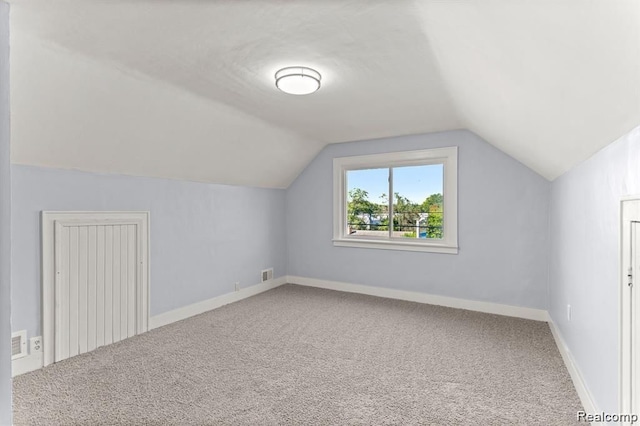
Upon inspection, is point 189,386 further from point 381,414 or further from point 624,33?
point 624,33

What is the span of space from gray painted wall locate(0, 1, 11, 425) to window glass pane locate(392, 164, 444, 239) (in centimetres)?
403

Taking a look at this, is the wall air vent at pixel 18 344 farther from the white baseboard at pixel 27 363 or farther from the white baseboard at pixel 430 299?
the white baseboard at pixel 430 299

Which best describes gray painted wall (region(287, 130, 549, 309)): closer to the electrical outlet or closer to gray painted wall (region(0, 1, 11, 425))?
the electrical outlet

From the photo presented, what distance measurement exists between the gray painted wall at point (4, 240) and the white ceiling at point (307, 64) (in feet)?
0.93

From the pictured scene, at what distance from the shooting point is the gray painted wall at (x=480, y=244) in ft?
12.4

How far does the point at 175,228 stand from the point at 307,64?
8.07ft

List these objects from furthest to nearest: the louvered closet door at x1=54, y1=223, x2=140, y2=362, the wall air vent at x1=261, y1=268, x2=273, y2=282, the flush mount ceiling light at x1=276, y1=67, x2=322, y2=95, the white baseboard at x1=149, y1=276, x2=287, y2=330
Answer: the wall air vent at x1=261, y1=268, x2=273, y2=282 → the white baseboard at x1=149, y1=276, x2=287, y2=330 → the louvered closet door at x1=54, y1=223, x2=140, y2=362 → the flush mount ceiling light at x1=276, y1=67, x2=322, y2=95

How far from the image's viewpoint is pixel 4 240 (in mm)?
1670

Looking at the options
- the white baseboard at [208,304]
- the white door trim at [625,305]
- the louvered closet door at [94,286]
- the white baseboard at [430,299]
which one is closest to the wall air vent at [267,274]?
the white baseboard at [208,304]

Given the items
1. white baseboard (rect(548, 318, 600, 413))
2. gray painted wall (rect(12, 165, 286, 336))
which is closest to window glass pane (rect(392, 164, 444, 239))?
white baseboard (rect(548, 318, 600, 413))

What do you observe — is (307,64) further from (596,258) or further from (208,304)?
(208,304)

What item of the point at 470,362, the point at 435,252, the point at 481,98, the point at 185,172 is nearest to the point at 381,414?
the point at 470,362

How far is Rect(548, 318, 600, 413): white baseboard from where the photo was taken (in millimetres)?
1980

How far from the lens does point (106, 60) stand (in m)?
2.11
